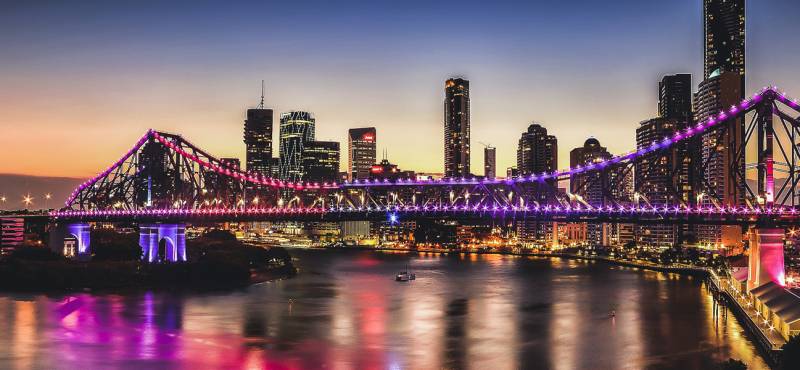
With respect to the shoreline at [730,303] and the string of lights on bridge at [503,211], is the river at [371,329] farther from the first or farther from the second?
the string of lights on bridge at [503,211]

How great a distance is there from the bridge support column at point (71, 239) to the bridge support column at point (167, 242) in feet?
35.1

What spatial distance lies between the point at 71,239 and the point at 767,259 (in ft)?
249

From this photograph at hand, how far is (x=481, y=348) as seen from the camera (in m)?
45.2

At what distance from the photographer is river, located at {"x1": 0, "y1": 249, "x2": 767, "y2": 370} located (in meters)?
41.5

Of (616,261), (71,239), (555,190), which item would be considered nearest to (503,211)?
(555,190)

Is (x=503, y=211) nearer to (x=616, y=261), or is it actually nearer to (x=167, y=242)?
(x=167, y=242)

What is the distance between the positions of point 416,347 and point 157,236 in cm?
5087

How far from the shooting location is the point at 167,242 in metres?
89.9

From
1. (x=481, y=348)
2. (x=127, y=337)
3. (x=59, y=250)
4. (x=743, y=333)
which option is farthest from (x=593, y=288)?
(x=59, y=250)

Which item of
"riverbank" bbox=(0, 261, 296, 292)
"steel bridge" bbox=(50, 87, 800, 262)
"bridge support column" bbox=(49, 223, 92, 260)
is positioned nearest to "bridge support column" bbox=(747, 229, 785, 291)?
"steel bridge" bbox=(50, 87, 800, 262)

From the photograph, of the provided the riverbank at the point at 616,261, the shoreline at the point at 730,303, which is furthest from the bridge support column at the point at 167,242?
the riverbank at the point at 616,261

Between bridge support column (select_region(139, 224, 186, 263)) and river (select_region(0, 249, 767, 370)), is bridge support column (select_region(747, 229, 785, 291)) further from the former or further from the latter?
bridge support column (select_region(139, 224, 186, 263))

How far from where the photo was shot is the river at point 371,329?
4147 centimetres

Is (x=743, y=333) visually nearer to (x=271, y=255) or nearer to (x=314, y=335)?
(x=314, y=335)
